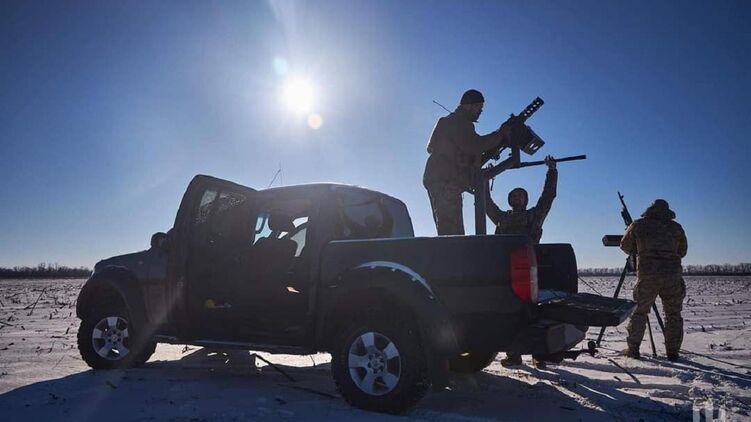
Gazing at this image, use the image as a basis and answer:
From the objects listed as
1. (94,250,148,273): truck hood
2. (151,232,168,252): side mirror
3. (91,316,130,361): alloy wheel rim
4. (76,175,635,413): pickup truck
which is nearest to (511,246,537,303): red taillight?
(76,175,635,413): pickup truck

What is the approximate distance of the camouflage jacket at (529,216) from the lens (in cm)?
563

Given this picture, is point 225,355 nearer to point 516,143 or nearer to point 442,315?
point 442,315

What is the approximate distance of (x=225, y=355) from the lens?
6.04 m

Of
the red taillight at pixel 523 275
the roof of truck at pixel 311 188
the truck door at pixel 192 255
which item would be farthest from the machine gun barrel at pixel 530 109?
the truck door at pixel 192 255

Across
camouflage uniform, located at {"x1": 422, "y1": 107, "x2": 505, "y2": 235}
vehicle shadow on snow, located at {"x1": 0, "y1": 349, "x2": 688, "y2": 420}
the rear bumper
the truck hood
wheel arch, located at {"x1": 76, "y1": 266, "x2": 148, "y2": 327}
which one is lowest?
vehicle shadow on snow, located at {"x1": 0, "y1": 349, "x2": 688, "y2": 420}

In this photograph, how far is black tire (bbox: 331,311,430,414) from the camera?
10.4 feet

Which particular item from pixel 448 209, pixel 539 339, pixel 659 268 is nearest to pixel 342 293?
pixel 539 339

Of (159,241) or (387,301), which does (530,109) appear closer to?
(387,301)

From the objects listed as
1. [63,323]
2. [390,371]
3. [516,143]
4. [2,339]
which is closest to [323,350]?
[390,371]

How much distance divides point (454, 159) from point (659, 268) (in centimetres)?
337

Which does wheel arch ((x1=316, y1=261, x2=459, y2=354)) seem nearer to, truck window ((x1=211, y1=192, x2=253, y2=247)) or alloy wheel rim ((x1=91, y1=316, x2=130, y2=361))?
truck window ((x1=211, y1=192, x2=253, y2=247))

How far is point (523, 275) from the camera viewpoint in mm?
3072

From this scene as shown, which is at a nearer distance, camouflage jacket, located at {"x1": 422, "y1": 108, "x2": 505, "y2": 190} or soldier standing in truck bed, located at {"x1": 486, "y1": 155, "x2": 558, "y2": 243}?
camouflage jacket, located at {"x1": 422, "y1": 108, "x2": 505, "y2": 190}

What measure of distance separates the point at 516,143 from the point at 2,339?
26.6ft
